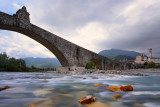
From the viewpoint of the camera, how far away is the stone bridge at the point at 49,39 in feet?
37.2

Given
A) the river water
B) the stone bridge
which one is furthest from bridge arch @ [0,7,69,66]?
the river water

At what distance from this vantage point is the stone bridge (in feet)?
37.2

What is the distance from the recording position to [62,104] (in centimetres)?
178

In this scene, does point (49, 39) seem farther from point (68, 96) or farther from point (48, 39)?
point (68, 96)

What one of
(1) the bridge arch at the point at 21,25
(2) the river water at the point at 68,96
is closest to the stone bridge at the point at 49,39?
(1) the bridge arch at the point at 21,25

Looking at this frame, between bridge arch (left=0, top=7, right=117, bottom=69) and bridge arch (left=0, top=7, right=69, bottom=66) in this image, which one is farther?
bridge arch (left=0, top=7, right=117, bottom=69)

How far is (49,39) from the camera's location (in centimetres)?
1510

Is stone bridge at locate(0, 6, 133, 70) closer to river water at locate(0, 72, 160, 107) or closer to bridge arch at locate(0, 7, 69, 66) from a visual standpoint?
bridge arch at locate(0, 7, 69, 66)

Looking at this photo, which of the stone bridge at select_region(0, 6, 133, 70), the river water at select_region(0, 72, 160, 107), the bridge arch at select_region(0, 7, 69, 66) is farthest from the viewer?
the stone bridge at select_region(0, 6, 133, 70)

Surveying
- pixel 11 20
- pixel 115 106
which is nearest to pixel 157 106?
pixel 115 106

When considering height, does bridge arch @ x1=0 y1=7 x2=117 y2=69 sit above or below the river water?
above

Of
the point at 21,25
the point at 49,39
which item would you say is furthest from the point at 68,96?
the point at 49,39

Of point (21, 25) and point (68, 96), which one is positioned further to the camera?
point (21, 25)

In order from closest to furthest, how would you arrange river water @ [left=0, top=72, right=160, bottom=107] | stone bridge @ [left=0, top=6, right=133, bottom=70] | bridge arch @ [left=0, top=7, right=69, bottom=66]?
river water @ [left=0, top=72, right=160, bottom=107] → bridge arch @ [left=0, top=7, right=69, bottom=66] → stone bridge @ [left=0, top=6, right=133, bottom=70]
